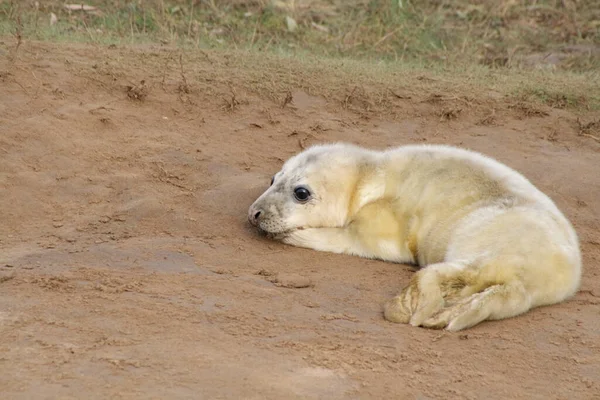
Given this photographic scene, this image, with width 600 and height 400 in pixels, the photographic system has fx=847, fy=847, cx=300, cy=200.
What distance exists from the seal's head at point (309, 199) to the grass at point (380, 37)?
2298 mm

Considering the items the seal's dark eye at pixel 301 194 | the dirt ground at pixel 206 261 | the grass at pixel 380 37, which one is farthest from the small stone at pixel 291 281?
the grass at pixel 380 37

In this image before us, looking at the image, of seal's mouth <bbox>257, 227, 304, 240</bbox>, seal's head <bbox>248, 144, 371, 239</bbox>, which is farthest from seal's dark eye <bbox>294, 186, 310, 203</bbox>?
seal's mouth <bbox>257, 227, 304, 240</bbox>

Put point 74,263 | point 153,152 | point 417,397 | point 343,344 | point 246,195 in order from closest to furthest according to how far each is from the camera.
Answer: point 417,397 < point 343,344 < point 74,263 < point 246,195 < point 153,152

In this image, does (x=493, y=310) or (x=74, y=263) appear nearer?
(x=493, y=310)

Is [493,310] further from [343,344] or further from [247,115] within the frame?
[247,115]

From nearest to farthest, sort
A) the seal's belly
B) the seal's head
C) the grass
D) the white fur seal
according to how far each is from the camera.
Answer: the white fur seal, the seal's belly, the seal's head, the grass

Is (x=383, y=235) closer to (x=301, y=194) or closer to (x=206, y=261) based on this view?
(x=301, y=194)

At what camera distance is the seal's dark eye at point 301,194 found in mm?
5336

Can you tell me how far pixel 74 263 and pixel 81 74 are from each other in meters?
2.94

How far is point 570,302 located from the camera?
453cm

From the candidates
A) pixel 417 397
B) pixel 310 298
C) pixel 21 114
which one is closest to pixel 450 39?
pixel 21 114

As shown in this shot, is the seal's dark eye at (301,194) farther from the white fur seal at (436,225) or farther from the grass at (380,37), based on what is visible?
the grass at (380,37)

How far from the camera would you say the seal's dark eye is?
17.5 feet

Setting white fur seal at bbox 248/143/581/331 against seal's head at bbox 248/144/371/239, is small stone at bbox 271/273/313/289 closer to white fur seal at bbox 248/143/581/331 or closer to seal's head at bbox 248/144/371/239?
white fur seal at bbox 248/143/581/331
